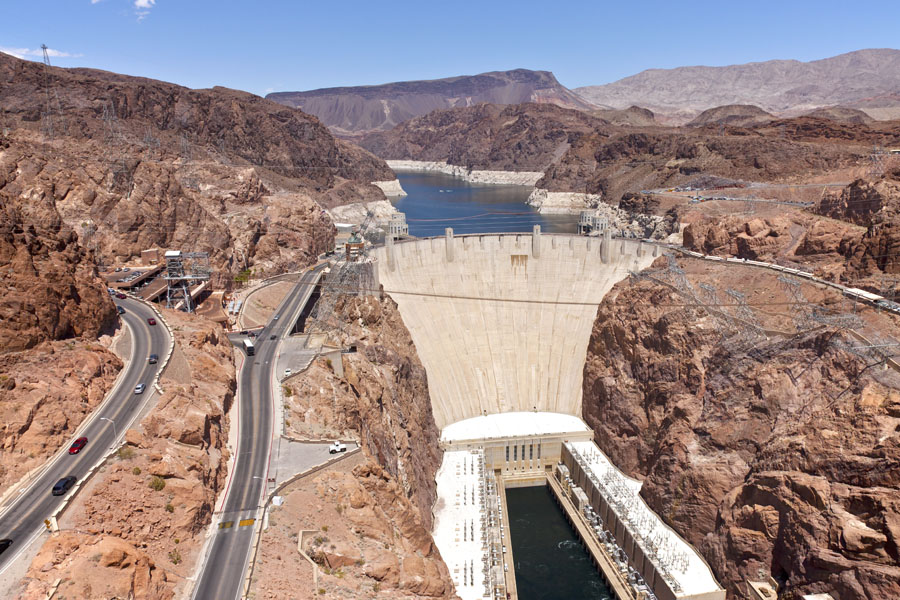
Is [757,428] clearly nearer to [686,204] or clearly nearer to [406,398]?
[406,398]

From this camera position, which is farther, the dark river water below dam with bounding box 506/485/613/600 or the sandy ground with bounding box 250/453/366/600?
the dark river water below dam with bounding box 506/485/613/600

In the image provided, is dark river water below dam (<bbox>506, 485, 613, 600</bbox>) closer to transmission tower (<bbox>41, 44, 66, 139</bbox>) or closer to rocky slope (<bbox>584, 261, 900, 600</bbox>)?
rocky slope (<bbox>584, 261, 900, 600</bbox>)

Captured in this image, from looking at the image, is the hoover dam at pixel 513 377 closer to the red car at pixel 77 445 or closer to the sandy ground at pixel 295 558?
the sandy ground at pixel 295 558

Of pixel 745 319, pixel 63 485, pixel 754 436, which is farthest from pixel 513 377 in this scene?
pixel 63 485

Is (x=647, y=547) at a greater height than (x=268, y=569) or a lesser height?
lesser

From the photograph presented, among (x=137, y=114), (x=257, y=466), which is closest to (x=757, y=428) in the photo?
(x=257, y=466)

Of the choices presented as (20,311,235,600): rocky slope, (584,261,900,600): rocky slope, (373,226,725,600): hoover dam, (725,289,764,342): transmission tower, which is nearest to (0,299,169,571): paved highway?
(20,311,235,600): rocky slope

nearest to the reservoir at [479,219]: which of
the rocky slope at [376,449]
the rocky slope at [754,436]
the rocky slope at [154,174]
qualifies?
the rocky slope at [154,174]

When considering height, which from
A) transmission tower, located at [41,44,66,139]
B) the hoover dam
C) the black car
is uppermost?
transmission tower, located at [41,44,66,139]
